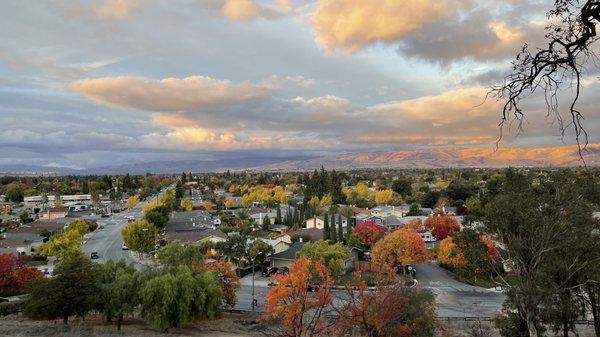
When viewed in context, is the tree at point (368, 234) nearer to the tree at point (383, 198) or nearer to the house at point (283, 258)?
the house at point (283, 258)

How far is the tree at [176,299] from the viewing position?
1346 inches

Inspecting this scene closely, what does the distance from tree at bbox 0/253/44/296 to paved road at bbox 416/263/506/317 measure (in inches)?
1538

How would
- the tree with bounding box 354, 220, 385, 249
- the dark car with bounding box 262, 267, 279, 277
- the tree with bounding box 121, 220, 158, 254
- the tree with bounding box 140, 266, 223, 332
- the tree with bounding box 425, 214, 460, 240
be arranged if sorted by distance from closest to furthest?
the tree with bounding box 140, 266, 223, 332, the dark car with bounding box 262, 267, 279, 277, the tree with bounding box 121, 220, 158, 254, the tree with bounding box 354, 220, 385, 249, the tree with bounding box 425, 214, 460, 240

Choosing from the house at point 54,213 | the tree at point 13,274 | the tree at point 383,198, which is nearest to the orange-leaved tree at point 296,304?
the tree at point 13,274

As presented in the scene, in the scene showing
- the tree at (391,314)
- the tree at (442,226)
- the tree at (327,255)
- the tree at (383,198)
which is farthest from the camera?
the tree at (383,198)

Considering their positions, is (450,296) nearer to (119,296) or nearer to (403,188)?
(119,296)

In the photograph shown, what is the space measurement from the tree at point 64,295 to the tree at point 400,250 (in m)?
28.4

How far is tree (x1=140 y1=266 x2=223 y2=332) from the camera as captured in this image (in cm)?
3419

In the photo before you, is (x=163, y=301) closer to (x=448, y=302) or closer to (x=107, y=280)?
(x=107, y=280)

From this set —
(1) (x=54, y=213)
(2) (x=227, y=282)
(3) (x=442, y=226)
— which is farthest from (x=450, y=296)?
(1) (x=54, y=213)

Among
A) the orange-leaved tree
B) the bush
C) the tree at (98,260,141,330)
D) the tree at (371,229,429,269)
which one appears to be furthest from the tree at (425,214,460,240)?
the bush

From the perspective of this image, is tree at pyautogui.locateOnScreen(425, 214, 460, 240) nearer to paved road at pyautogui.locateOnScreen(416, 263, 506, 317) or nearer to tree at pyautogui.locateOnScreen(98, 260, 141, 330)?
paved road at pyautogui.locateOnScreen(416, 263, 506, 317)

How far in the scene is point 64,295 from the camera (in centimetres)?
3516

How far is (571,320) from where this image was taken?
29.7 meters
